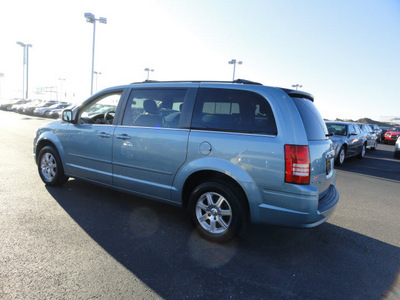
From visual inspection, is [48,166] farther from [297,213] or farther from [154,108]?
[297,213]

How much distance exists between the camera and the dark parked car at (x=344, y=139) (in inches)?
381

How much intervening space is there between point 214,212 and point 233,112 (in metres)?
1.18

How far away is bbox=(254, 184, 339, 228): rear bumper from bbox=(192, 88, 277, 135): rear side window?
0.75m

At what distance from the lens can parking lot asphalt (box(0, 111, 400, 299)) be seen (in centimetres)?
241

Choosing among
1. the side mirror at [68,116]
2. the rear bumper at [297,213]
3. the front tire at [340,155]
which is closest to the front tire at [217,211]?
the rear bumper at [297,213]

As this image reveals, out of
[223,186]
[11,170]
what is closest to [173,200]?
[223,186]

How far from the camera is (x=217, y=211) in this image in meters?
3.27

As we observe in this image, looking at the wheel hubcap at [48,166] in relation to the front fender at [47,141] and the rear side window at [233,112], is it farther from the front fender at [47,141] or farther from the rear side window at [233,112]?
the rear side window at [233,112]

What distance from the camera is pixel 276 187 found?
2857 mm

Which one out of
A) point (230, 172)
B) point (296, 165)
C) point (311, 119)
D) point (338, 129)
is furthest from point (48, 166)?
point (338, 129)

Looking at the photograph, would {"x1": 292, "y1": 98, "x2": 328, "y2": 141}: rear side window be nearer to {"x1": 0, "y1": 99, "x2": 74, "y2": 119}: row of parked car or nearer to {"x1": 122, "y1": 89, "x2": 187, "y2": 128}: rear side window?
{"x1": 122, "y1": 89, "x2": 187, "y2": 128}: rear side window

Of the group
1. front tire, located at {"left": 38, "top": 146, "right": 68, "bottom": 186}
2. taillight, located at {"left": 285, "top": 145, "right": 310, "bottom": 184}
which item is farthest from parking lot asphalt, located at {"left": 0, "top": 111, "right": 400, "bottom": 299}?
taillight, located at {"left": 285, "top": 145, "right": 310, "bottom": 184}

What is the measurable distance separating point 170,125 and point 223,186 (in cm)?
107

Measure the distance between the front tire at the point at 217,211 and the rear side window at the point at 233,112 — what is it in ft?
2.25
